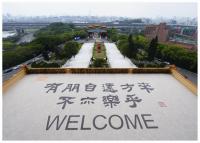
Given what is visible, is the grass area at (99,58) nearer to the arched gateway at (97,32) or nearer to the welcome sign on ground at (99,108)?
the welcome sign on ground at (99,108)

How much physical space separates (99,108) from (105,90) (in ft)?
2.69

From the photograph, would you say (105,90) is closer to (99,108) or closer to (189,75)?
(99,108)

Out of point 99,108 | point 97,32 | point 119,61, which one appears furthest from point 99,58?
point 97,32

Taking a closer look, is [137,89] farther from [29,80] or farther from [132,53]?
[132,53]

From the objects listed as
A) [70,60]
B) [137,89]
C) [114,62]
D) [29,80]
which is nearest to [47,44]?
[70,60]

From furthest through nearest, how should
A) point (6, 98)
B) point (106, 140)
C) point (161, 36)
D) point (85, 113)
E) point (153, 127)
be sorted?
point (161, 36) < point (6, 98) < point (85, 113) < point (153, 127) < point (106, 140)

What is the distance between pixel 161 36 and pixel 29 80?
23.6 metres

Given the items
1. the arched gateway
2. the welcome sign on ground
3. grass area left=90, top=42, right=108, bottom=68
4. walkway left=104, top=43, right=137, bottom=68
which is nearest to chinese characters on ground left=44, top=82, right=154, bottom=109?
the welcome sign on ground

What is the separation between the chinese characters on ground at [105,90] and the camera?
13.4ft

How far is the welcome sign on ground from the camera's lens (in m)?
3.17

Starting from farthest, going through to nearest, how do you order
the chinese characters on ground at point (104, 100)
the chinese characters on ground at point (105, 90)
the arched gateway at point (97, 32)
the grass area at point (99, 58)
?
the arched gateway at point (97, 32) → the grass area at point (99, 58) → the chinese characters on ground at point (105, 90) → the chinese characters on ground at point (104, 100)

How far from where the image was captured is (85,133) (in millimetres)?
3145

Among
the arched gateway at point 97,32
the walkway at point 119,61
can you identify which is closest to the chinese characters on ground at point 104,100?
the walkway at point 119,61

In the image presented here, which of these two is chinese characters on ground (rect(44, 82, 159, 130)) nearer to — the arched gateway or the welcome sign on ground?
the welcome sign on ground
